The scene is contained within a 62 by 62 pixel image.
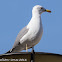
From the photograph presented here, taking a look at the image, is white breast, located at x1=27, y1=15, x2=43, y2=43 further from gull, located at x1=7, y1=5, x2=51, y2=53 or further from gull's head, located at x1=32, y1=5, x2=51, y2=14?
gull's head, located at x1=32, y1=5, x2=51, y2=14

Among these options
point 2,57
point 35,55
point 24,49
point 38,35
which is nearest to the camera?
point 2,57

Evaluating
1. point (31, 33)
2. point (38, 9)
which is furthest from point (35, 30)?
point (38, 9)

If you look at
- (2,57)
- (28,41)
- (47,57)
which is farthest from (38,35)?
(2,57)

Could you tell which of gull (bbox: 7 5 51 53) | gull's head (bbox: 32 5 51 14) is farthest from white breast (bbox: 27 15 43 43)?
gull's head (bbox: 32 5 51 14)

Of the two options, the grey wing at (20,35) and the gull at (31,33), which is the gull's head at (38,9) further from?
the grey wing at (20,35)

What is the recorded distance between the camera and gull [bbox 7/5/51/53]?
448 cm

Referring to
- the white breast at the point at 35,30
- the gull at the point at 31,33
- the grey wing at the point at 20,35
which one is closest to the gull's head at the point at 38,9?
the gull at the point at 31,33

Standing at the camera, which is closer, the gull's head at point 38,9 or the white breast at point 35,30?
the white breast at point 35,30

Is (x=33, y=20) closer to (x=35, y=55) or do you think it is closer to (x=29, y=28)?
(x=29, y=28)

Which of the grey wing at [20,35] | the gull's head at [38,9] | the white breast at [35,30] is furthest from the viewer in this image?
the gull's head at [38,9]

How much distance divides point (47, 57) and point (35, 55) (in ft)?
0.65

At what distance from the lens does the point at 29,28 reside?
4629 mm

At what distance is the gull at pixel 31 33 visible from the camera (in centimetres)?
448

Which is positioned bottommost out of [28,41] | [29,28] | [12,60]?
[12,60]
